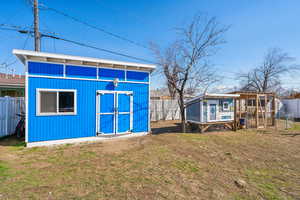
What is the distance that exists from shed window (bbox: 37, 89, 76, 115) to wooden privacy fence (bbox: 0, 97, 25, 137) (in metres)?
2.43

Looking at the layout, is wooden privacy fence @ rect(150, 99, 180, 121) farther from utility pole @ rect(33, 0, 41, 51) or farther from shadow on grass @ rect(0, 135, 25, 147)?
utility pole @ rect(33, 0, 41, 51)

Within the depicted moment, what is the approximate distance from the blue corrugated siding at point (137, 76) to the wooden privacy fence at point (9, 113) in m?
5.39

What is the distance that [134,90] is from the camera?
6.64 metres

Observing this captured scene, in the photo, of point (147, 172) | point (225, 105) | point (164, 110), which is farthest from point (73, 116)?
point (164, 110)

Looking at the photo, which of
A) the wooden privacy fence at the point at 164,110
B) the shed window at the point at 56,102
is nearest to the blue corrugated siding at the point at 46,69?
the shed window at the point at 56,102

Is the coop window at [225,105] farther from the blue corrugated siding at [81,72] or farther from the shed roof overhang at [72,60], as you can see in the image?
the blue corrugated siding at [81,72]

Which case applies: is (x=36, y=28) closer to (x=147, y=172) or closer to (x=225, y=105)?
(x=147, y=172)

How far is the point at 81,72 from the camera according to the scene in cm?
563

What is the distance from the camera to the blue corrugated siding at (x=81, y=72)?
544cm

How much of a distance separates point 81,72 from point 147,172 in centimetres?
463

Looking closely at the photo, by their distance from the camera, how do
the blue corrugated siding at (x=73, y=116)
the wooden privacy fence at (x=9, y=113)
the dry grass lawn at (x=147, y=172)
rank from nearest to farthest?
the dry grass lawn at (x=147, y=172) → the blue corrugated siding at (x=73, y=116) → the wooden privacy fence at (x=9, y=113)

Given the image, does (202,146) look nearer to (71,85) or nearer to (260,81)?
(71,85)

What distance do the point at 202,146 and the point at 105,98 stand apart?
4459mm

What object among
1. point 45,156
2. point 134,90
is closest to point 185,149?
point 134,90
